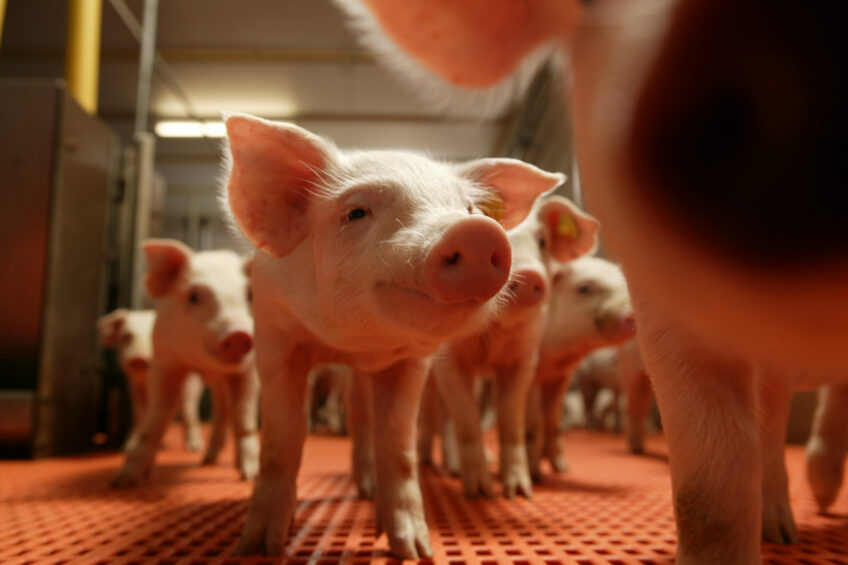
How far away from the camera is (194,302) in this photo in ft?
8.07

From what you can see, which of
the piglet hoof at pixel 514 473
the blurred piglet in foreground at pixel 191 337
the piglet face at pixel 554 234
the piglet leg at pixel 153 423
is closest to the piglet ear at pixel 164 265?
the blurred piglet in foreground at pixel 191 337

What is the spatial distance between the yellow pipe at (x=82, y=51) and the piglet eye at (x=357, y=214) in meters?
3.59

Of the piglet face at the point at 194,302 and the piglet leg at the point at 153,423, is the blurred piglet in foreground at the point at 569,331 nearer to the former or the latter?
the piglet face at the point at 194,302

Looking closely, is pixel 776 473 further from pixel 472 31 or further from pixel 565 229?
pixel 472 31

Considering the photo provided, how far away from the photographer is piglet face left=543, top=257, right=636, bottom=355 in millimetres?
2695

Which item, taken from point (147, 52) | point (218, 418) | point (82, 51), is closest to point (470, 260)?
point (218, 418)

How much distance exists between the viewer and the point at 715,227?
1.43 feet

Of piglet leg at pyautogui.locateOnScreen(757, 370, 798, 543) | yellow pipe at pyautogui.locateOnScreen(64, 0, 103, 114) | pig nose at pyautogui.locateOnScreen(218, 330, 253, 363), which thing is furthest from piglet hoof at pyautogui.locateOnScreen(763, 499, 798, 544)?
yellow pipe at pyautogui.locateOnScreen(64, 0, 103, 114)

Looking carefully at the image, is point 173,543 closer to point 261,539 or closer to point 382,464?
point 261,539

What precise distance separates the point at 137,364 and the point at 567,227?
7.92ft

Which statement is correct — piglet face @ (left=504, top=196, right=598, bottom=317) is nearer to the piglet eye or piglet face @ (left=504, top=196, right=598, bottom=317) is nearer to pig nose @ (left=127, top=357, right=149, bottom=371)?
the piglet eye

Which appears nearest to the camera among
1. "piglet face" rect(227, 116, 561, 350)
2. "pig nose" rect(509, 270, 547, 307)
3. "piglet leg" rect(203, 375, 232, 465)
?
"piglet face" rect(227, 116, 561, 350)

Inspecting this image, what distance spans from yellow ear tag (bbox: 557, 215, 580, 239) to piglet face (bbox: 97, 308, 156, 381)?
219cm

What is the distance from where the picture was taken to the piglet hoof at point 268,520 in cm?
134
